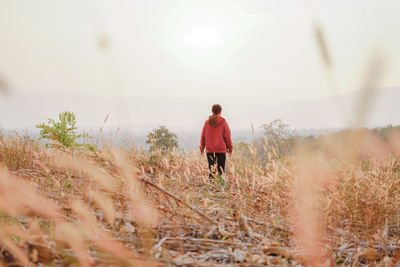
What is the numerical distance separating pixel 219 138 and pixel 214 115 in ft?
1.88

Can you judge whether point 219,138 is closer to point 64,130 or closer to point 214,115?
point 214,115

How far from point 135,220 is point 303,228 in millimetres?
1411

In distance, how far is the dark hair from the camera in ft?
22.7

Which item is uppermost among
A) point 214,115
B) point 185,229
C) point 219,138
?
point 214,115

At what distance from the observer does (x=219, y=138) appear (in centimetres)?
689

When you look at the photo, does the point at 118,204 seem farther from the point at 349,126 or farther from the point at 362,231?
the point at 349,126

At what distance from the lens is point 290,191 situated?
3695 millimetres

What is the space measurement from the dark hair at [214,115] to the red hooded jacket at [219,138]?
0.26ft

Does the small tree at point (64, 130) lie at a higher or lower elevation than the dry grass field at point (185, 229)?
higher

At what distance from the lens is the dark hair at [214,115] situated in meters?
6.92

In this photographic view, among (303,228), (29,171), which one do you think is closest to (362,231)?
(303,228)

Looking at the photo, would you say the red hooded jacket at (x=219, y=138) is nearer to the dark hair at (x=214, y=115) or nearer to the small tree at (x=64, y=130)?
the dark hair at (x=214, y=115)

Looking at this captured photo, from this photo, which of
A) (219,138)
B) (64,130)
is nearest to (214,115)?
(219,138)

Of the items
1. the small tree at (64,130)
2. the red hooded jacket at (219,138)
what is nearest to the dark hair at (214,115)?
the red hooded jacket at (219,138)
